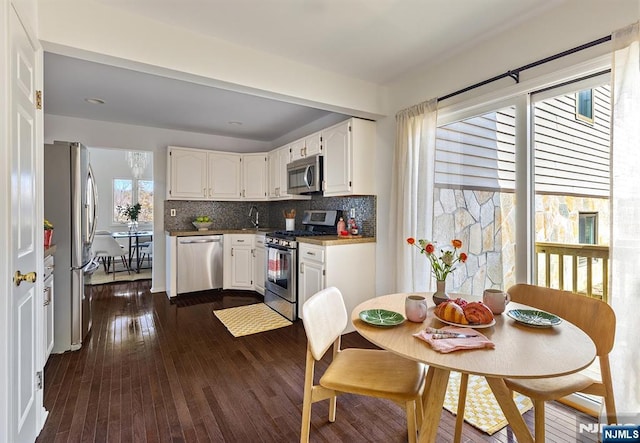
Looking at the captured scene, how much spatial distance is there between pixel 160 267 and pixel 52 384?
8.81 feet

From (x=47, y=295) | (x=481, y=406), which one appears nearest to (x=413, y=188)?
(x=481, y=406)

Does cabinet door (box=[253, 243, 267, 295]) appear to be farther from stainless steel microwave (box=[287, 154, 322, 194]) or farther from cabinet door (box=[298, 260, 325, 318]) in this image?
cabinet door (box=[298, 260, 325, 318])

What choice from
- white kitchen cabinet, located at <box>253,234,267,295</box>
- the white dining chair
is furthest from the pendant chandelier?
white kitchen cabinet, located at <box>253,234,267,295</box>

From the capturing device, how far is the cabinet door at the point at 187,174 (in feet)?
15.1

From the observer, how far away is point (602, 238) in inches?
77.1

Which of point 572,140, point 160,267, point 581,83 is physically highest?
point 581,83

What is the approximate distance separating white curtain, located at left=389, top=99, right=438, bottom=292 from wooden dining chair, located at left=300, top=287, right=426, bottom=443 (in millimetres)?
1320

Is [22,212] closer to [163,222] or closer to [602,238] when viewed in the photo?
[602,238]

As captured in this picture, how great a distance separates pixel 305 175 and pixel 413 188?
4.77 ft

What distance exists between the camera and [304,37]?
236cm

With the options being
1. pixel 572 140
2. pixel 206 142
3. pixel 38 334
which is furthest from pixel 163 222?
pixel 572 140

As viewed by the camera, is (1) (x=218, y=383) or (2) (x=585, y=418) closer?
(2) (x=585, y=418)

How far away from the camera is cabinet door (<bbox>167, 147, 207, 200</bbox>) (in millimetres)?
4594

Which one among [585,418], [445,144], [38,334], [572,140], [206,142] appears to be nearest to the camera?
[38,334]
